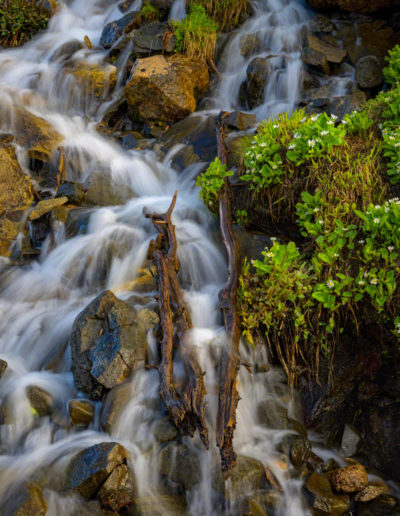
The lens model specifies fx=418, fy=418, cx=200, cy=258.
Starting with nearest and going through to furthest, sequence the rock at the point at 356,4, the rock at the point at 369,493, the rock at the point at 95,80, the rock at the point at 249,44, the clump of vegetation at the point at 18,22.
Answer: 1. the rock at the point at 369,493
2. the rock at the point at 356,4
3. the rock at the point at 95,80
4. the rock at the point at 249,44
5. the clump of vegetation at the point at 18,22

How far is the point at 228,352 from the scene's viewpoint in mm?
3605

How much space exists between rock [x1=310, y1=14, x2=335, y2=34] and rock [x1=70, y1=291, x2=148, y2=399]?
7.99 m

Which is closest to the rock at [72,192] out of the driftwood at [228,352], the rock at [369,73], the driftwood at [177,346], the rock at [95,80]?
the driftwood at [177,346]

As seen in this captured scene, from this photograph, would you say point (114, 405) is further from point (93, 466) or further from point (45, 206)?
point (45, 206)

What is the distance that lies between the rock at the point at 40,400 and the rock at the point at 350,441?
256 centimetres

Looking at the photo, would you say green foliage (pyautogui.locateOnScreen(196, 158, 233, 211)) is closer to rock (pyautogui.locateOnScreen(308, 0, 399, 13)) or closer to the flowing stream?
the flowing stream

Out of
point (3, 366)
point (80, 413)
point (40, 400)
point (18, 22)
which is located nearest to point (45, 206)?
point (3, 366)

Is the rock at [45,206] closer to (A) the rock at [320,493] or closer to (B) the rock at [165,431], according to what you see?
(B) the rock at [165,431]

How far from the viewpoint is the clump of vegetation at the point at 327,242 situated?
3494mm

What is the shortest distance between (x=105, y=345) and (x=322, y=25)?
855 cm

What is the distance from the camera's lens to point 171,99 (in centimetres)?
815

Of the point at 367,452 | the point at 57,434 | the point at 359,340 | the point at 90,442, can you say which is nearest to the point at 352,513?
the point at 367,452

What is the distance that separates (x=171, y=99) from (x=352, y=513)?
730 centimetres

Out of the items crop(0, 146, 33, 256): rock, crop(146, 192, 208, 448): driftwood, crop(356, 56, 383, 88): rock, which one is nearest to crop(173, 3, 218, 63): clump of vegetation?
crop(356, 56, 383, 88): rock
